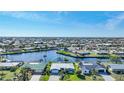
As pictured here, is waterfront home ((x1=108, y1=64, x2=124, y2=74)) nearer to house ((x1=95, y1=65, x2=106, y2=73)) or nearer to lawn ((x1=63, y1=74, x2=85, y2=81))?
house ((x1=95, y1=65, x2=106, y2=73))

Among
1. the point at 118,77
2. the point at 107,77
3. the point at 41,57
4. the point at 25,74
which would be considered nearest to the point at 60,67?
the point at 41,57

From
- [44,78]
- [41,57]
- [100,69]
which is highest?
[41,57]

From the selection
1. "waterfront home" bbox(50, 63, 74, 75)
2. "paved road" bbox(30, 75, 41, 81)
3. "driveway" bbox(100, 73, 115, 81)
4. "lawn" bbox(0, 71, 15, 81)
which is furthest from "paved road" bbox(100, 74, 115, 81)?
"lawn" bbox(0, 71, 15, 81)

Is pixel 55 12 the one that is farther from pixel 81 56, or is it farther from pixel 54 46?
pixel 81 56

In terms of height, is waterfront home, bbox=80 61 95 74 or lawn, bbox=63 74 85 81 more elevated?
waterfront home, bbox=80 61 95 74

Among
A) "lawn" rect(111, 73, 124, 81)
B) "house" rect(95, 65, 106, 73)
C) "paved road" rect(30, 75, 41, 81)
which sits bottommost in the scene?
"paved road" rect(30, 75, 41, 81)

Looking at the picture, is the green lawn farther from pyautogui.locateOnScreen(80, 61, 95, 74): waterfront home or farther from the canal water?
pyautogui.locateOnScreen(80, 61, 95, 74): waterfront home

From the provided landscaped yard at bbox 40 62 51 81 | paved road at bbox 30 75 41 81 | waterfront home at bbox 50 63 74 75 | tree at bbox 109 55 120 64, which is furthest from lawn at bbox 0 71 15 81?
tree at bbox 109 55 120 64

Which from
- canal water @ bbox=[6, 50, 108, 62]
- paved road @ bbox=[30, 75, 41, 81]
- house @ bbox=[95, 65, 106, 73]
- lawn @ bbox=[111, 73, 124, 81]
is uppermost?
canal water @ bbox=[6, 50, 108, 62]

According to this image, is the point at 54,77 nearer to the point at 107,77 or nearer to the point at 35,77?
the point at 35,77
